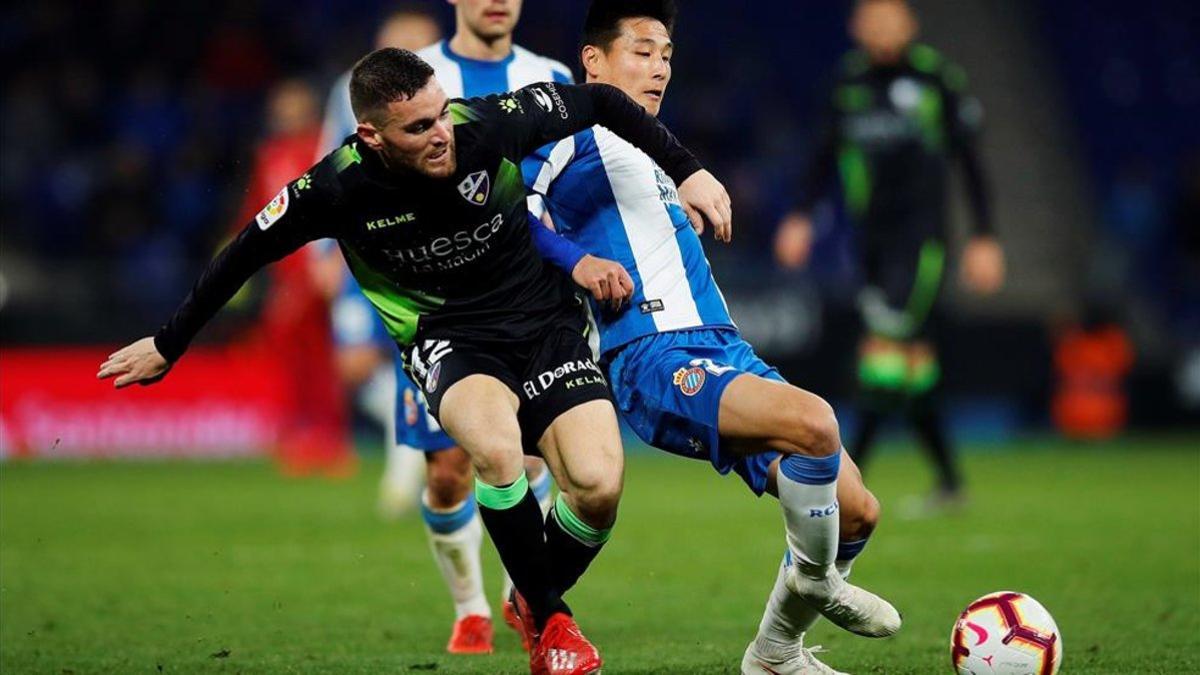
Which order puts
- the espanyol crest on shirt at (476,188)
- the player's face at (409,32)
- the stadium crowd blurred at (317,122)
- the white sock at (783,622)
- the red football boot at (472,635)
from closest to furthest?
the white sock at (783,622)
the espanyol crest on shirt at (476,188)
the red football boot at (472,635)
the player's face at (409,32)
the stadium crowd blurred at (317,122)

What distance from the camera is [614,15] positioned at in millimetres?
5734

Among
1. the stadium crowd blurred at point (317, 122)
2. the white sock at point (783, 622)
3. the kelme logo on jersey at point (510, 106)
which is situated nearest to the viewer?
the white sock at point (783, 622)

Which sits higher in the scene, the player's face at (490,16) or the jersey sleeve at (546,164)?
the player's face at (490,16)

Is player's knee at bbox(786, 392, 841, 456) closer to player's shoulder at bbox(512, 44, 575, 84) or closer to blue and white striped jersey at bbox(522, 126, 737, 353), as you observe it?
blue and white striped jersey at bbox(522, 126, 737, 353)

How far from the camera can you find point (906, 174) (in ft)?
33.8

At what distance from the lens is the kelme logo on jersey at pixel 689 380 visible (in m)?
5.08

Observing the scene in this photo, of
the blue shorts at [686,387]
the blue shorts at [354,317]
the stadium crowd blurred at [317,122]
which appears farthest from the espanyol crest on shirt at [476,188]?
the stadium crowd blurred at [317,122]

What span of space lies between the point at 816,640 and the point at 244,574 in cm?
305

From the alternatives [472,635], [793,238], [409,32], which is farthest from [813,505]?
[793,238]

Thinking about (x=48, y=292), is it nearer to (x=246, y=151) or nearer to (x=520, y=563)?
(x=246, y=151)

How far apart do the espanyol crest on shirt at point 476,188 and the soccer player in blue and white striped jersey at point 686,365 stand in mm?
332

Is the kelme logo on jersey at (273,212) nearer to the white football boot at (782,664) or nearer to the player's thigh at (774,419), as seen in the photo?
the player's thigh at (774,419)

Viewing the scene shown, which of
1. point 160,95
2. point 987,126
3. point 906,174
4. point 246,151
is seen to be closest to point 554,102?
point 906,174

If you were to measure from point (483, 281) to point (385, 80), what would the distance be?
2.37 feet
